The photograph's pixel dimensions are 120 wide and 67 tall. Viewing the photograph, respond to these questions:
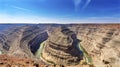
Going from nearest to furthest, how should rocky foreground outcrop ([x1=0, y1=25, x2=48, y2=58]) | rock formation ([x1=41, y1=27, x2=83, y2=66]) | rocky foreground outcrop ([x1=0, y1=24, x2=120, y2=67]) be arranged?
rocky foreground outcrop ([x1=0, y1=24, x2=120, y2=67])
rocky foreground outcrop ([x1=0, y1=25, x2=48, y2=58])
rock formation ([x1=41, y1=27, x2=83, y2=66])

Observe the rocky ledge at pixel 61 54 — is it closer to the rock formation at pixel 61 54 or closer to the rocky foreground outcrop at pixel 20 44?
the rock formation at pixel 61 54

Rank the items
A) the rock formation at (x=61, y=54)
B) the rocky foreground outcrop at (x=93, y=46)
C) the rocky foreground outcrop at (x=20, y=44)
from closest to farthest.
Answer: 1. the rocky foreground outcrop at (x=93, y=46)
2. the rocky foreground outcrop at (x=20, y=44)
3. the rock formation at (x=61, y=54)

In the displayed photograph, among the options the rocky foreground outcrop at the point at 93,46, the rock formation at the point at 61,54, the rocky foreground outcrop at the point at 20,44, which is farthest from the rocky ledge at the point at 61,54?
the rocky foreground outcrop at the point at 20,44

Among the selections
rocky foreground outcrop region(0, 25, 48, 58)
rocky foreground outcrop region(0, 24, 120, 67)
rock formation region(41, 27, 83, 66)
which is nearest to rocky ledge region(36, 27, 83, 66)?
rock formation region(41, 27, 83, 66)

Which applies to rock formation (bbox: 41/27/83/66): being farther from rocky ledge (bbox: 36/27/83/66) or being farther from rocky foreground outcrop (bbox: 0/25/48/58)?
rocky foreground outcrop (bbox: 0/25/48/58)

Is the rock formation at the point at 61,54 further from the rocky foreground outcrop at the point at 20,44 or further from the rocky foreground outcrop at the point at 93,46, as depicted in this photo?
the rocky foreground outcrop at the point at 20,44

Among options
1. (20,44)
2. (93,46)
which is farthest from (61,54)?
(93,46)

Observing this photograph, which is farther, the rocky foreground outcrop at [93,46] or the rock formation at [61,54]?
the rock formation at [61,54]

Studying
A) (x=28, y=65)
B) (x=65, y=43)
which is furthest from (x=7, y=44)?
(x=28, y=65)

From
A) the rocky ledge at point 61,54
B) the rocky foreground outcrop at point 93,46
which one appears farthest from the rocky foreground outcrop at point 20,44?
the rocky ledge at point 61,54

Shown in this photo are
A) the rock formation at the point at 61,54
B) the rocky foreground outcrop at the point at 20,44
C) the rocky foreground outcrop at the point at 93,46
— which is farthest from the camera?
the rock formation at the point at 61,54

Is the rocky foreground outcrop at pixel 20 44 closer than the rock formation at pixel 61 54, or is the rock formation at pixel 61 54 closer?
the rocky foreground outcrop at pixel 20 44
